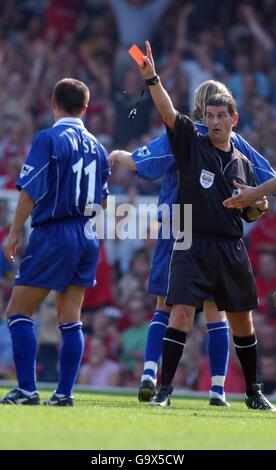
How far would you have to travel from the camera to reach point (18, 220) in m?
7.62

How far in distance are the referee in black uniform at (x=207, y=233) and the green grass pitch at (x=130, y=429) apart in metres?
0.62

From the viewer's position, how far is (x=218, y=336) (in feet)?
29.9

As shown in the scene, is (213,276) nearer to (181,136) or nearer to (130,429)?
(181,136)

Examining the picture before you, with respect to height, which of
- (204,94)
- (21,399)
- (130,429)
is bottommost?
(130,429)

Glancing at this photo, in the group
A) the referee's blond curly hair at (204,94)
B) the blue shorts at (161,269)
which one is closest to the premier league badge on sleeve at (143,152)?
the referee's blond curly hair at (204,94)

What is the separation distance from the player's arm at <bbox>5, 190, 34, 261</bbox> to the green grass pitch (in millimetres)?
940

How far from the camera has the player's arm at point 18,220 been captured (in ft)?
24.8

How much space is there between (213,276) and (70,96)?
1454 millimetres

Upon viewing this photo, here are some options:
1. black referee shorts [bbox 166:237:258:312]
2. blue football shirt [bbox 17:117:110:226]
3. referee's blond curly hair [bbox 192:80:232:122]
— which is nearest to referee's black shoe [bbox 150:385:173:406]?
black referee shorts [bbox 166:237:258:312]

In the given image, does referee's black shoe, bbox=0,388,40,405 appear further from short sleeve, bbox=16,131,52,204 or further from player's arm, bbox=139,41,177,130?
player's arm, bbox=139,41,177,130

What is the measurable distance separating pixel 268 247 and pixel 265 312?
726mm

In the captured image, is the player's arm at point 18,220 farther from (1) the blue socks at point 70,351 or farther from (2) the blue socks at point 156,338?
(2) the blue socks at point 156,338

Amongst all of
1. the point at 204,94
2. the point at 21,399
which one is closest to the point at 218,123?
the point at 204,94

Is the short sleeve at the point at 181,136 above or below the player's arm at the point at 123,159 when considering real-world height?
below
